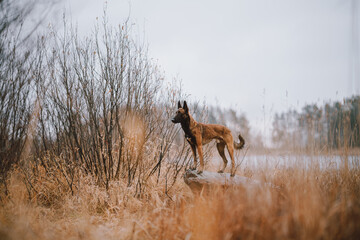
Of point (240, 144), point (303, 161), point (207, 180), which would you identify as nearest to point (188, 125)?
point (207, 180)

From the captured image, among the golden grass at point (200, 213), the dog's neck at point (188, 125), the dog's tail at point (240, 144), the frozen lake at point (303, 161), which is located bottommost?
the golden grass at point (200, 213)

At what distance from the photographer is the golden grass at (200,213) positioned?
6.11ft

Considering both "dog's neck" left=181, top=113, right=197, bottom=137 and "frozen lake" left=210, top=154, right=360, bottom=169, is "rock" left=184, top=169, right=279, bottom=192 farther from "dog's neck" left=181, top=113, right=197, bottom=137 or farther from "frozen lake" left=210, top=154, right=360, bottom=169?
"dog's neck" left=181, top=113, right=197, bottom=137

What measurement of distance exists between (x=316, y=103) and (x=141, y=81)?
3.75m

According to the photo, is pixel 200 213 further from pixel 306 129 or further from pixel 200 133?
pixel 306 129

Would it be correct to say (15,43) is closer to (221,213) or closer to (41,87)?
(41,87)

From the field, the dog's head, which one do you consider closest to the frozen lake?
the field

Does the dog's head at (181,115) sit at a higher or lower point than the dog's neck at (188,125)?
higher

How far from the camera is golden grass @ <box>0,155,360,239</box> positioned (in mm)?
1861

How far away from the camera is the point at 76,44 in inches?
171

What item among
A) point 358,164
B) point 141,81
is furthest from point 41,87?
point 358,164

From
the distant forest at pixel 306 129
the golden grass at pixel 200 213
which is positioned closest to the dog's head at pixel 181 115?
the golden grass at pixel 200 213

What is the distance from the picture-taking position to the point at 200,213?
8.34 ft

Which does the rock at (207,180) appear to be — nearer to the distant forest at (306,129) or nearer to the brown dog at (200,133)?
the brown dog at (200,133)
